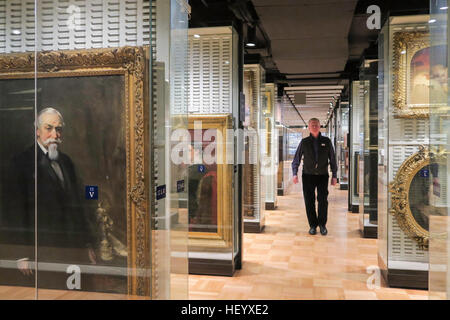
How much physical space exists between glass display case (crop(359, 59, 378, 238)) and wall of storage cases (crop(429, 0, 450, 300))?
369cm

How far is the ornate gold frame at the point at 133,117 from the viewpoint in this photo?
2.28 meters

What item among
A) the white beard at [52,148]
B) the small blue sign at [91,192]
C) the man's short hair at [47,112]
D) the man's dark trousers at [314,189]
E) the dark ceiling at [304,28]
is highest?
the dark ceiling at [304,28]

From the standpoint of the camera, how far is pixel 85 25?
7.52 feet

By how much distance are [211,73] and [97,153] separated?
8.00 feet

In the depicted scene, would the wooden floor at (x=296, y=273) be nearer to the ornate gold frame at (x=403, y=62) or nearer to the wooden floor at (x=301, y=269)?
the wooden floor at (x=301, y=269)

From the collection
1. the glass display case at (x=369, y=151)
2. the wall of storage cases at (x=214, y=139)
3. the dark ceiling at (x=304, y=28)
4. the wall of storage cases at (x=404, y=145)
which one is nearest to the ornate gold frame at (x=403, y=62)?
the wall of storage cases at (x=404, y=145)

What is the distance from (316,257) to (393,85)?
2.13 metres

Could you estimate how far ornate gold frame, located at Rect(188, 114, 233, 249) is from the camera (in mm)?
4449

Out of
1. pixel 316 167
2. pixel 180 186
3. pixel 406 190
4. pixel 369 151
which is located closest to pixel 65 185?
pixel 180 186

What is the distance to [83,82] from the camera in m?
2.31

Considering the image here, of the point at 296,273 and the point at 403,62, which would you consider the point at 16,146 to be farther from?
the point at 403,62

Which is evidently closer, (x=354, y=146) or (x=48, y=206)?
(x=48, y=206)

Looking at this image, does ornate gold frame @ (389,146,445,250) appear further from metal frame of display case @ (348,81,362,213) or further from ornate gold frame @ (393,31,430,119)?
metal frame of display case @ (348,81,362,213)
